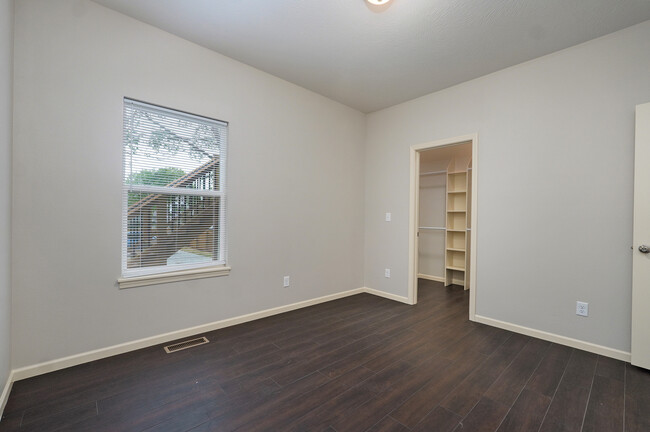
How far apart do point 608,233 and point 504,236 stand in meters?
0.79

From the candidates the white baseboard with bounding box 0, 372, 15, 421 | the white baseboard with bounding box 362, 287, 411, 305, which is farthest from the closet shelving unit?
the white baseboard with bounding box 0, 372, 15, 421

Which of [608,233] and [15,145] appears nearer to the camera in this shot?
[15,145]

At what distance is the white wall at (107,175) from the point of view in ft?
6.66

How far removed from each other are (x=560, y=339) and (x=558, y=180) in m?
1.48

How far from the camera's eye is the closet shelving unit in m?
5.03

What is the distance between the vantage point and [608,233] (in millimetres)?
2492

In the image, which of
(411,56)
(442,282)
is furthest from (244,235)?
(442,282)

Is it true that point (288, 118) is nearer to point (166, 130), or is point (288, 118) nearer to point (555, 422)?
point (166, 130)

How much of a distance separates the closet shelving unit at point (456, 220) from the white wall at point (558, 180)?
6.07 feet

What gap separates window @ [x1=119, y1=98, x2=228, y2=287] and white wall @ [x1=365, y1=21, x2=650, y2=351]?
275cm

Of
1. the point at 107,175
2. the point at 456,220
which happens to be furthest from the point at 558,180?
the point at 107,175

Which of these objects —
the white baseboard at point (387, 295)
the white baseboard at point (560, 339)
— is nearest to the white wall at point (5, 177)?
the white baseboard at point (387, 295)

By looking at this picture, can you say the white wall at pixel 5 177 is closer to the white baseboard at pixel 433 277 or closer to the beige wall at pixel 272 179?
the beige wall at pixel 272 179

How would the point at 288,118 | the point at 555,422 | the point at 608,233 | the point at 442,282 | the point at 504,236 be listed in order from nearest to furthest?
the point at 555,422 → the point at 608,233 → the point at 504,236 → the point at 288,118 → the point at 442,282
